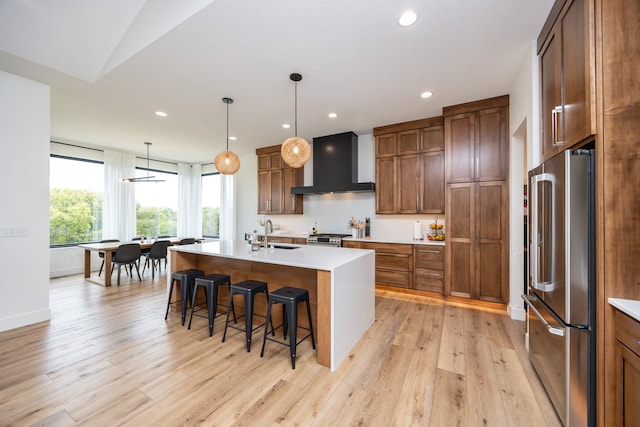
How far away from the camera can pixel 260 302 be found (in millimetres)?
3008

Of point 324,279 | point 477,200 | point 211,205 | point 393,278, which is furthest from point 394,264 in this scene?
point 211,205

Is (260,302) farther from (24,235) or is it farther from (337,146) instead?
(337,146)

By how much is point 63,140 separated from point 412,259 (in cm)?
739

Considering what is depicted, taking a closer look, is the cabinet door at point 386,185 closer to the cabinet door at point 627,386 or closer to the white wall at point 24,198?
the cabinet door at point 627,386

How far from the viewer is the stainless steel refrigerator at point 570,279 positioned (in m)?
1.38

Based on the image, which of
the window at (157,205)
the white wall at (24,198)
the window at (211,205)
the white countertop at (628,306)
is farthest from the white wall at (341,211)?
the white wall at (24,198)

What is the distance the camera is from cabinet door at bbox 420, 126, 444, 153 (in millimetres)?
4121

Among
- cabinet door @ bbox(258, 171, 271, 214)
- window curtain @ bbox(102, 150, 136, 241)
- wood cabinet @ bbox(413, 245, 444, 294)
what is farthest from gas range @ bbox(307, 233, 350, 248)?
window curtain @ bbox(102, 150, 136, 241)

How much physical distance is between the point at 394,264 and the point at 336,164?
2.16 metres

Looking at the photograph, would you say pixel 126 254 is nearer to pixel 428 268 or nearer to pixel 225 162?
pixel 225 162

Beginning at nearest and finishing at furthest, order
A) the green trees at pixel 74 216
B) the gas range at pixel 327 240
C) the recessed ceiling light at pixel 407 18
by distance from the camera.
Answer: the recessed ceiling light at pixel 407 18
the gas range at pixel 327 240
the green trees at pixel 74 216

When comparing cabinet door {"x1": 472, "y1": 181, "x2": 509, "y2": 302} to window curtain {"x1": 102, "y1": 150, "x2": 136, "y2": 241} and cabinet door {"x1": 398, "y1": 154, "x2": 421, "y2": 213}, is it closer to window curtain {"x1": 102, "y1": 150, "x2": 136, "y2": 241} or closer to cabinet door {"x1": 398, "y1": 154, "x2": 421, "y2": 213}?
cabinet door {"x1": 398, "y1": 154, "x2": 421, "y2": 213}

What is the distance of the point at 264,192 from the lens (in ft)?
20.2

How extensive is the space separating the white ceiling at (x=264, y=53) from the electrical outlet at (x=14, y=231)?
5.75 ft
